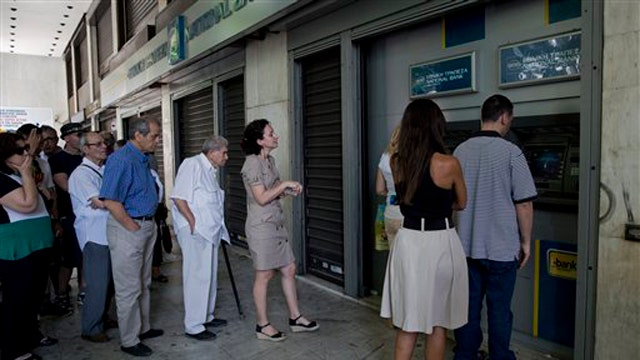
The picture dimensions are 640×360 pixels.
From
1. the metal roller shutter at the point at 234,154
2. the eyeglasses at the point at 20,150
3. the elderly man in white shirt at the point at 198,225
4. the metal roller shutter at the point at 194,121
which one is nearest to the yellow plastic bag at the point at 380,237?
the elderly man in white shirt at the point at 198,225

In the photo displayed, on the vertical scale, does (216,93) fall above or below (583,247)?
above

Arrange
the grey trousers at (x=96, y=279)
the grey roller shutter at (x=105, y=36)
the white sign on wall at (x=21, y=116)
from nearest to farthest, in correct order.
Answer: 1. the grey trousers at (x=96, y=279)
2. the grey roller shutter at (x=105, y=36)
3. the white sign on wall at (x=21, y=116)

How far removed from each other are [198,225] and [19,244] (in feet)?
3.59

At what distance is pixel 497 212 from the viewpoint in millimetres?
2512

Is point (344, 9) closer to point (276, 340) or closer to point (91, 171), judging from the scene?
point (91, 171)

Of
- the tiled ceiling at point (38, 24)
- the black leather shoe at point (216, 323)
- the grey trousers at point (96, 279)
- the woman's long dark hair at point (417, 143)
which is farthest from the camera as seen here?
the tiled ceiling at point (38, 24)

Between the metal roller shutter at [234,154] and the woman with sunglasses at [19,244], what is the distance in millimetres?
3330

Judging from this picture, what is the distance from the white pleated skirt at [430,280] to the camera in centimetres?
216

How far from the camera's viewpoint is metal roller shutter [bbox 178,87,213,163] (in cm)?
715

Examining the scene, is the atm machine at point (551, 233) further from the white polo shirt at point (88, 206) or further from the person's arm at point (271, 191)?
the white polo shirt at point (88, 206)

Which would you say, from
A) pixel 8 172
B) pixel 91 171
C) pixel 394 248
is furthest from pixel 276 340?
pixel 8 172

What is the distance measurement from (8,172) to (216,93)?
385 centimetres

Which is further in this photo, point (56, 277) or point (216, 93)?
point (216, 93)

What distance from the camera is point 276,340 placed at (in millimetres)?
3295
